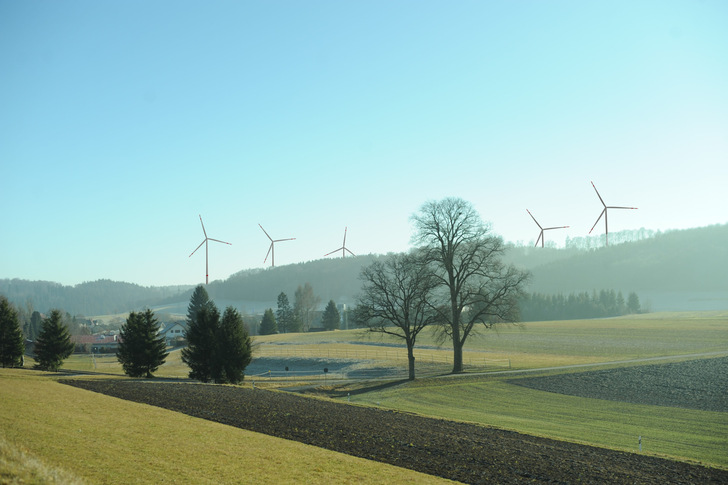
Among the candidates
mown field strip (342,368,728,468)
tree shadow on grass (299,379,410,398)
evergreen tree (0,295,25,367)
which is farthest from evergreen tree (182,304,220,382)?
evergreen tree (0,295,25,367)

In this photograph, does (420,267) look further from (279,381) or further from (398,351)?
(398,351)

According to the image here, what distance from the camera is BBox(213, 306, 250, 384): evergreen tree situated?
139 ft

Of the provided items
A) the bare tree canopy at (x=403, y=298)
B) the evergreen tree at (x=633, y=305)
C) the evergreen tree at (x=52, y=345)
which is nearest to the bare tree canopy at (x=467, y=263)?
the bare tree canopy at (x=403, y=298)

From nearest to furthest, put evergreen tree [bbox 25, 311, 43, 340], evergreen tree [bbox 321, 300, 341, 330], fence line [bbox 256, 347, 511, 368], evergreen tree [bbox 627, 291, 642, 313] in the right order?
fence line [bbox 256, 347, 511, 368], evergreen tree [bbox 321, 300, 341, 330], evergreen tree [bbox 25, 311, 43, 340], evergreen tree [bbox 627, 291, 642, 313]

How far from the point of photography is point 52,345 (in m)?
54.4

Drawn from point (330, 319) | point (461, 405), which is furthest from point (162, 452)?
point (330, 319)

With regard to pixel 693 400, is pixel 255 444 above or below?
above

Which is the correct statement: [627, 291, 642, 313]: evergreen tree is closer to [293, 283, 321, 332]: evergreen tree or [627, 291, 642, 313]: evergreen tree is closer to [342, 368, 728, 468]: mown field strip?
[293, 283, 321, 332]: evergreen tree

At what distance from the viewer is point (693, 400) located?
31.7 metres

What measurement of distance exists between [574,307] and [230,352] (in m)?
133

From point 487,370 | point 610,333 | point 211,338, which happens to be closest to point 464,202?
point 487,370

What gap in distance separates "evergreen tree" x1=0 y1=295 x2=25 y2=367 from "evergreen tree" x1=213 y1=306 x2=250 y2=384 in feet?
91.3

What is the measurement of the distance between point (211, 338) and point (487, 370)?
84.0ft

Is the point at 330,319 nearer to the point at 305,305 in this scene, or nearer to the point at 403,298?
the point at 305,305
